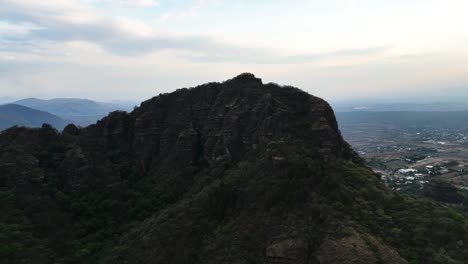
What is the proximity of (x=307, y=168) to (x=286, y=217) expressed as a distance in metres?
6.41

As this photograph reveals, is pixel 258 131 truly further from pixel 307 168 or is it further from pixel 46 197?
pixel 46 197

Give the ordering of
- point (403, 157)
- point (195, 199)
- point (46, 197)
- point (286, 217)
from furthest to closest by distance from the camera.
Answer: point (403, 157)
point (46, 197)
point (195, 199)
point (286, 217)

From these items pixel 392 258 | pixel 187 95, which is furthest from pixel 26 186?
pixel 392 258

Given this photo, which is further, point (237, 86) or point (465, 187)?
point (465, 187)

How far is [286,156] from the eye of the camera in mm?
42250

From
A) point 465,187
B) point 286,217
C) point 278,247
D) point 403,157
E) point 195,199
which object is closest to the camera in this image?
point 278,247

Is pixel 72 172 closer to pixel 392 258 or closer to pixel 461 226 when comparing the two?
pixel 392 258

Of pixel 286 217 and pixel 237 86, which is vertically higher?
pixel 237 86

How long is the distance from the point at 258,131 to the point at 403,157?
5256 inches

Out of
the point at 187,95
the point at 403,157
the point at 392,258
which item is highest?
the point at 187,95

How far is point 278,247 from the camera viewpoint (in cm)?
3347

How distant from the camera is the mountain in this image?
34438mm

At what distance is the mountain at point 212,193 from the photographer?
34438 mm

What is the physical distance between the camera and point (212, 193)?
41.4 metres
